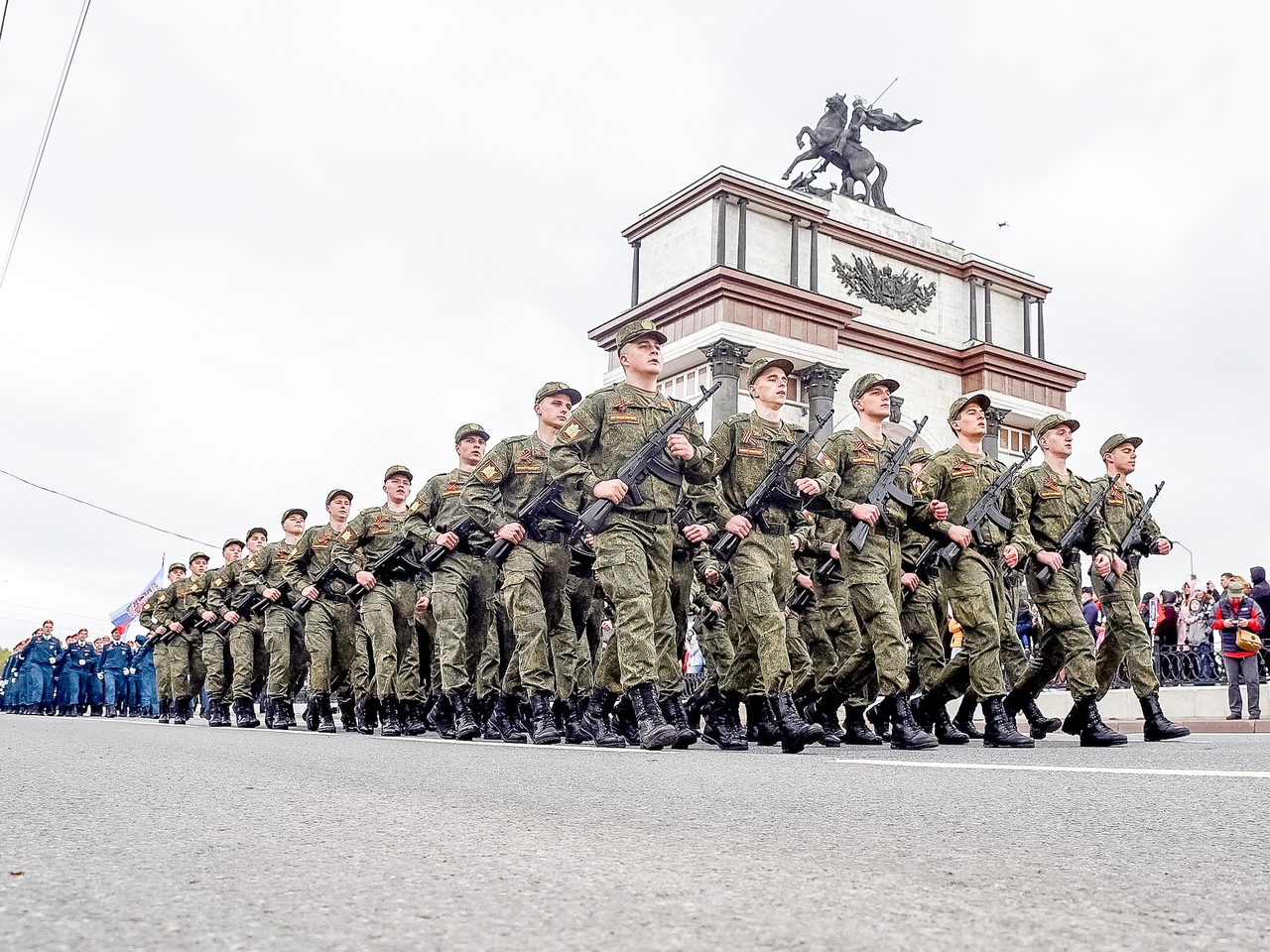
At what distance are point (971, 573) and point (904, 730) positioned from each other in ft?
3.59

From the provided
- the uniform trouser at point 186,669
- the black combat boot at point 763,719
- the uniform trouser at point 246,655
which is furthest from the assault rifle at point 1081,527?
the uniform trouser at point 186,669

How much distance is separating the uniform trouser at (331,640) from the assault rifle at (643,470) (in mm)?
5143

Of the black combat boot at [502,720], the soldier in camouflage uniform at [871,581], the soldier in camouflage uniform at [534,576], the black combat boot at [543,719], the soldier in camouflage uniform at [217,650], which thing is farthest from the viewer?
the soldier in camouflage uniform at [217,650]

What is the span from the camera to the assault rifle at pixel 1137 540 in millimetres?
8219

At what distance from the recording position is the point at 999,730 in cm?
699

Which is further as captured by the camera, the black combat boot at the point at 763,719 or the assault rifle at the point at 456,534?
the assault rifle at the point at 456,534

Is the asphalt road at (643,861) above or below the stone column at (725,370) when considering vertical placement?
below

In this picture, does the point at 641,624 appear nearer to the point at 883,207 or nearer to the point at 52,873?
the point at 52,873

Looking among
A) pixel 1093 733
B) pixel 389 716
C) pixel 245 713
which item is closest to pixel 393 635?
pixel 389 716

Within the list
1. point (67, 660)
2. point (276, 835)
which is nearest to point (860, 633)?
point (276, 835)

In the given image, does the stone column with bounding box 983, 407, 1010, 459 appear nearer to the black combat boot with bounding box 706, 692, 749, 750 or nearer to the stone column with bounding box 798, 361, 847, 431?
the stone column with bounding box 798, 361, 847, 431

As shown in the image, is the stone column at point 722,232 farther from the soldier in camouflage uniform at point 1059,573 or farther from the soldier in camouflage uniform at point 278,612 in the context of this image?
the soldier in camouflage uniform at point 1059,573

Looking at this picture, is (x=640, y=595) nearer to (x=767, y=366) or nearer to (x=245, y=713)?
(x=767, y=366)

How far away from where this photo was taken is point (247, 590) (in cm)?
1288
